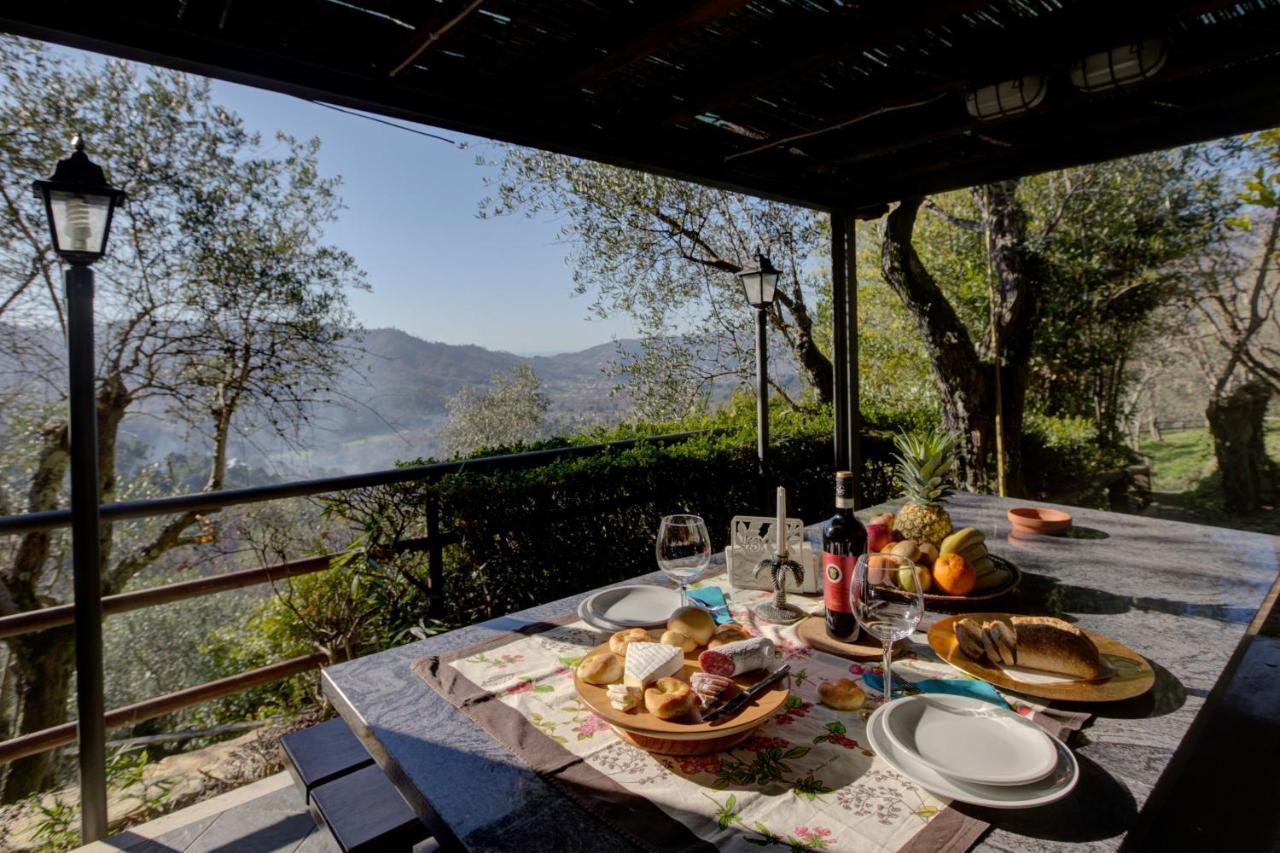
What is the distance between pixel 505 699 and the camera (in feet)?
3.57

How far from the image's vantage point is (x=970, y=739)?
0.88 meters

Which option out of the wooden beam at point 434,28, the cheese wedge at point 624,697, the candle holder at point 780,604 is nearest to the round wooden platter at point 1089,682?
the candle holder at point 780,604

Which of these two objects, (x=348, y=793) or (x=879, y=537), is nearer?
(x=348, y=793)

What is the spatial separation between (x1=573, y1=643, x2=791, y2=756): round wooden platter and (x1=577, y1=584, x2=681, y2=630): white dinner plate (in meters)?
0.33

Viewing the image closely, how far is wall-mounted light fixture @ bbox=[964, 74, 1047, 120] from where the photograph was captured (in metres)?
2.14

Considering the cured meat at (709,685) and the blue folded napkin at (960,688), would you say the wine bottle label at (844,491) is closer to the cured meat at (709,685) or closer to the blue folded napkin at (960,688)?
the blue folded napkin at (960,688)

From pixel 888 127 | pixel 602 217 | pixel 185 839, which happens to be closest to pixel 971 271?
pixel 602 217

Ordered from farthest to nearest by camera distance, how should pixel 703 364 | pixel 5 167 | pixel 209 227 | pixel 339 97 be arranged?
pixel 703 364, pixel 209 227, pixel 5 167, pixel 339 97

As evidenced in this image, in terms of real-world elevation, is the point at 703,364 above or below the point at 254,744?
above

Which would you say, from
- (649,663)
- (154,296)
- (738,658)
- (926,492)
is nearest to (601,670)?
(649,663)

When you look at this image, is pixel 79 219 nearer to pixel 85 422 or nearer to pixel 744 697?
pixel 85 422

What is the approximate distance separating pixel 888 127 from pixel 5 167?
5.06 m

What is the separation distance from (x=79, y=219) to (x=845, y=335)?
11.3 ft

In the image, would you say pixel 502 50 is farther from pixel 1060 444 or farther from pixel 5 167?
pixel 1060 444
